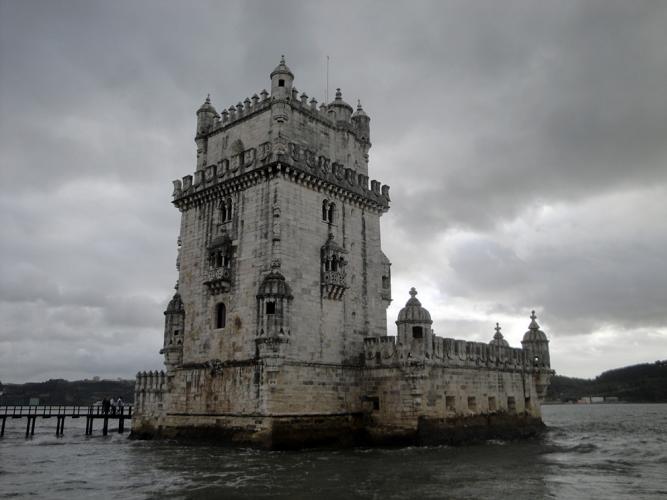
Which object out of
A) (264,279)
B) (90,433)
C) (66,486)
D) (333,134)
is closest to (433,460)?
(264,279)

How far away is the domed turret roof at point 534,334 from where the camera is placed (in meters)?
47.5

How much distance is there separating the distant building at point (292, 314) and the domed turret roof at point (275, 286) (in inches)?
2.9

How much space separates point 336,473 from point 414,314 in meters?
12.3

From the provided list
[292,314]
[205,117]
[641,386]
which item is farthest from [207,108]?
[641,386]

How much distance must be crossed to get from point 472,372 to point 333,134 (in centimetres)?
1774

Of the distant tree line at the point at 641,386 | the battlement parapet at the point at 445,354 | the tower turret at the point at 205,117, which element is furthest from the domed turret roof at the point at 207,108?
the distant tree line at the point at 641,386

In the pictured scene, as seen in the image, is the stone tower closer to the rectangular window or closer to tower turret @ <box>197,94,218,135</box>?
tower turret @ <box>197,94,218,135</box>

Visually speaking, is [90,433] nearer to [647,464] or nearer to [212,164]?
[212,164]

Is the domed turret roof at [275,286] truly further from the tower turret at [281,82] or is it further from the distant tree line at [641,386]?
the distant tree line at [641,386]

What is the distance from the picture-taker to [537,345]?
156ft

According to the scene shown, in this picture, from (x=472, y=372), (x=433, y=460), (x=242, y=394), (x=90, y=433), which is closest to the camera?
(x=433, y=460)

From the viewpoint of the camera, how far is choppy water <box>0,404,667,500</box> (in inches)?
817

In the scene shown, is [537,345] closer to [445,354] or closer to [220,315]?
[445,354]

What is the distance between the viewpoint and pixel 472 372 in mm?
38781
